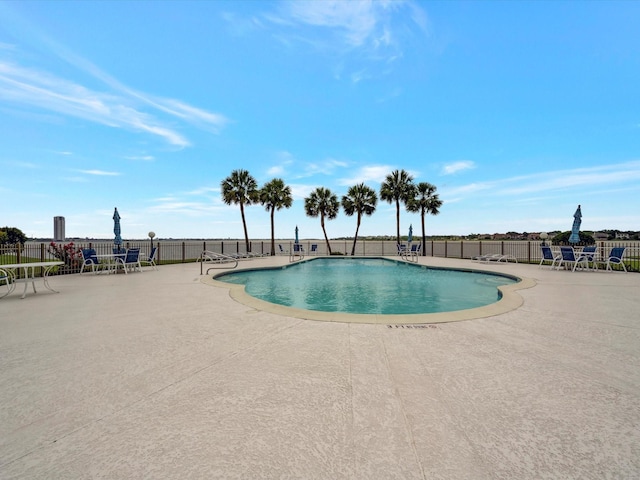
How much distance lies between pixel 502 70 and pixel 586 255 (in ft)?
27.6

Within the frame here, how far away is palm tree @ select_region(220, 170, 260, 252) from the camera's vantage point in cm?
2575

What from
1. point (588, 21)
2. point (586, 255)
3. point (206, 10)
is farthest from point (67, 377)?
point (586, 255)

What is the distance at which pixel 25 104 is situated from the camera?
1062cm

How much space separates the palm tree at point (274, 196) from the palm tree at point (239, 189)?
37.3 inches

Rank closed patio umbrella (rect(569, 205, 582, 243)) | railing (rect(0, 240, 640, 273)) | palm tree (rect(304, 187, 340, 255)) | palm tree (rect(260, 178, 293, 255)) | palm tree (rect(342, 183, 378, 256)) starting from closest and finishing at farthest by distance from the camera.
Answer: railing (rect(0, 240, 640, 273)) → closed patio umbrella (rect(569, 205, 582, 243)) → palm tree (rect(260, 178, 293, 255)) → palm tree (rect(342, 183, 378, 256)) → palm tree (rect(304, 187, 340, 255))

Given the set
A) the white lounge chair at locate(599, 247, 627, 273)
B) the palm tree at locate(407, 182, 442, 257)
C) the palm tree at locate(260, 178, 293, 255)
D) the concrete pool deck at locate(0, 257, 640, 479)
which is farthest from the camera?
the palm tree at locate(260, 178, 293, 255)

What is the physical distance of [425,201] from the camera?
973 inches

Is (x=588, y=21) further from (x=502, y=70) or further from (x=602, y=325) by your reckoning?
(x=602, y=325)

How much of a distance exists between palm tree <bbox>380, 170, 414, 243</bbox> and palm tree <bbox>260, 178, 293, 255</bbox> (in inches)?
365

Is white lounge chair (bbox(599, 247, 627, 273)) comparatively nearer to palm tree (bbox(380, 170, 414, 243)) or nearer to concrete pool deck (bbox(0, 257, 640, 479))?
concrete pool deck (bbox(0, 257, 640, 479))

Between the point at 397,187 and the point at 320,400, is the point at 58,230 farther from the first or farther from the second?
the point at 320,400

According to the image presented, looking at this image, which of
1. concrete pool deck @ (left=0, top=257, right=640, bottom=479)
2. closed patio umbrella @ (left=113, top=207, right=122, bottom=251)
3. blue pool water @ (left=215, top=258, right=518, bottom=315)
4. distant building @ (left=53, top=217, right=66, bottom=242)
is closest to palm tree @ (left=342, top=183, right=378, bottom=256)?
blue pool water @ (left=215, top=258, right=518, bottom=315)

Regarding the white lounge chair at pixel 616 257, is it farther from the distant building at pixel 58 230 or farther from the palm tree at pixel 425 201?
the distant building at pixel 58 230

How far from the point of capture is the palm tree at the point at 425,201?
24469 mm
